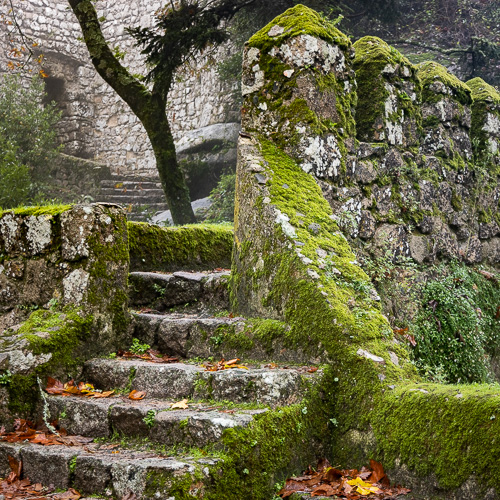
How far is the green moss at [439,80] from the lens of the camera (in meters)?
6.35

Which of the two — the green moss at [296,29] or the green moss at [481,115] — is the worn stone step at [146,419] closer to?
the green moss at [296,29]

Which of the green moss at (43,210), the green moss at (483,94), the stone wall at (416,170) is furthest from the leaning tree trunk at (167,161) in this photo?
the green moss at (43,210)

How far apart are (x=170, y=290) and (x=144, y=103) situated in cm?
504

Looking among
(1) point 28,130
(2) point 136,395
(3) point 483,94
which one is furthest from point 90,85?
(2) point 136,395

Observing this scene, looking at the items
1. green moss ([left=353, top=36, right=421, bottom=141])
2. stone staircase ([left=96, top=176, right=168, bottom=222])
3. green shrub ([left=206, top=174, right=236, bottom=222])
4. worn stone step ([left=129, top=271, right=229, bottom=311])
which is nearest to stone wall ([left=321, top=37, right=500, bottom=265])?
green moss ([left=353, top=36, right=421, bottom=141])

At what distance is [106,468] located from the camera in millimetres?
2516

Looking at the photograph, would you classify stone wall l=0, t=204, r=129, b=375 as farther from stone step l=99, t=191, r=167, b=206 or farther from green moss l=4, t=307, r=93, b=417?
stone step l=99, t=191, r=167, b=206

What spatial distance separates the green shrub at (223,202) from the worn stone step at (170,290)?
553cm

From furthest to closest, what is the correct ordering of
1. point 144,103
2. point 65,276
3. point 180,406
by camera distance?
point 144,103 < point 65,276 < point 180,406

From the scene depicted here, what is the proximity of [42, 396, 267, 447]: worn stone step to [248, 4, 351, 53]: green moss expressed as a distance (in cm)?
282

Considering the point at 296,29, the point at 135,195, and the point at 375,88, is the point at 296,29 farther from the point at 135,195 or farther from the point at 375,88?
the point at 135,195

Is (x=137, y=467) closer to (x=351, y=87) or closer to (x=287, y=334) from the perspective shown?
(x=287, y=334)

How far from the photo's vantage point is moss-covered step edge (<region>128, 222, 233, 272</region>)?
4793 mm

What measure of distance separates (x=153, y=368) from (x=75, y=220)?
1.01m
